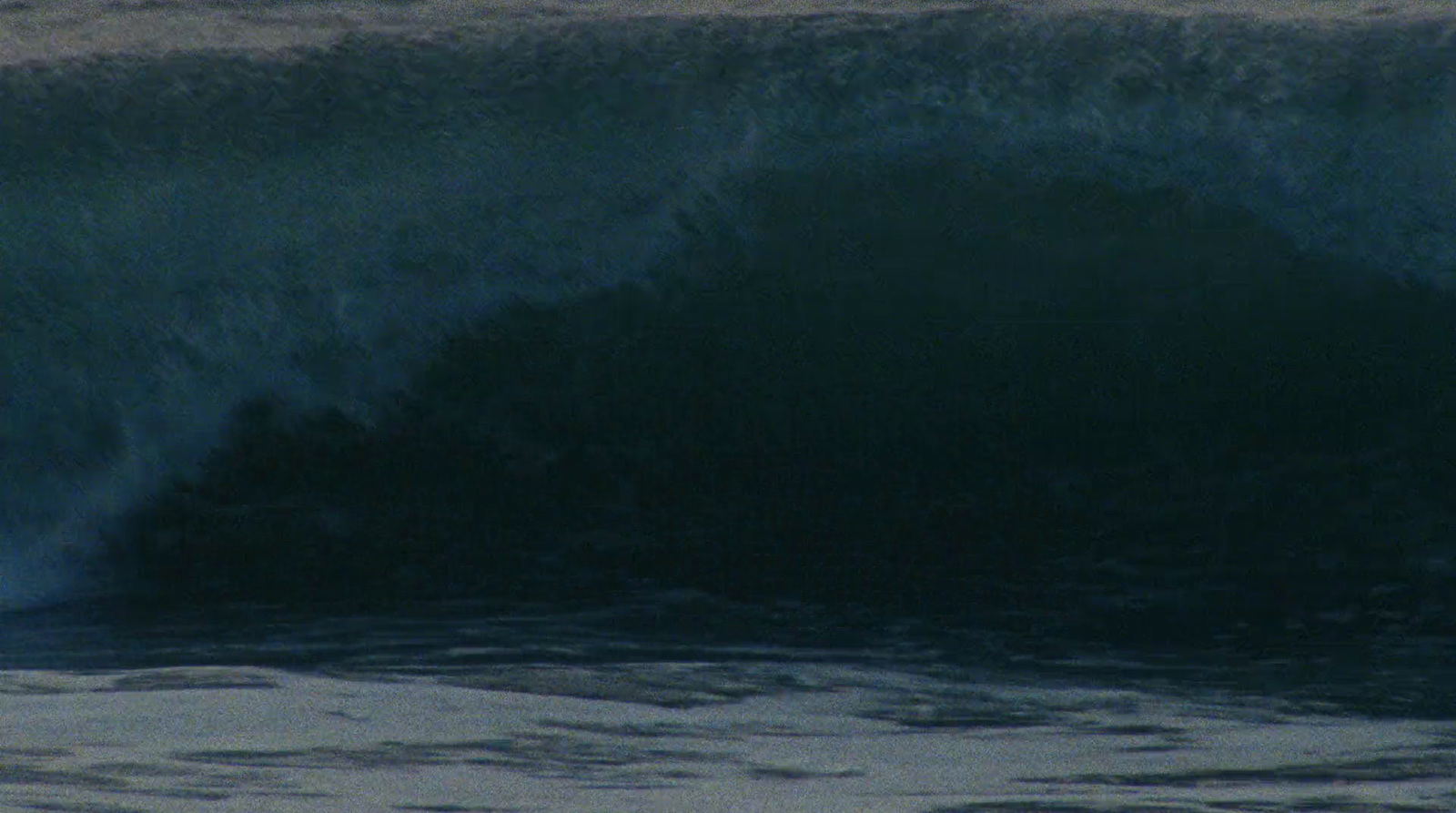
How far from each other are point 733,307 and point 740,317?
24 mm

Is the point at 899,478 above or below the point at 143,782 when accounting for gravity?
above

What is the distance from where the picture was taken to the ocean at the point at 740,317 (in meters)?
4.16

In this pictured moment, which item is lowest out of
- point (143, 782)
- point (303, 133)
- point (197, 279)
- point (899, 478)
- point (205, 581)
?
point (143, 782)

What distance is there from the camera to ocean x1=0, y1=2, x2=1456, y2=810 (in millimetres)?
4164

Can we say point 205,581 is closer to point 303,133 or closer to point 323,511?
point 323,511

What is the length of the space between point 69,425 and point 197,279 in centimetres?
36

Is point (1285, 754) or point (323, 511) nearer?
point (1285, 754)

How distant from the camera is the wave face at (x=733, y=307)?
13.8 feet

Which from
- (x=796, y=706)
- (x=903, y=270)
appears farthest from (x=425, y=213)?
(x=796, y=706)

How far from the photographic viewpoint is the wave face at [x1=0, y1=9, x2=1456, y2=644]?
13.8 feet

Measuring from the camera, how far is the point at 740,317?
455 centimetres

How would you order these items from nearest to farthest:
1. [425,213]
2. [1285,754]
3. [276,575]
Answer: [1285,754] < [276,575] < [425,213]

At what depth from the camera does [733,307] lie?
4551 mm

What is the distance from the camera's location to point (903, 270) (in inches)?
181
